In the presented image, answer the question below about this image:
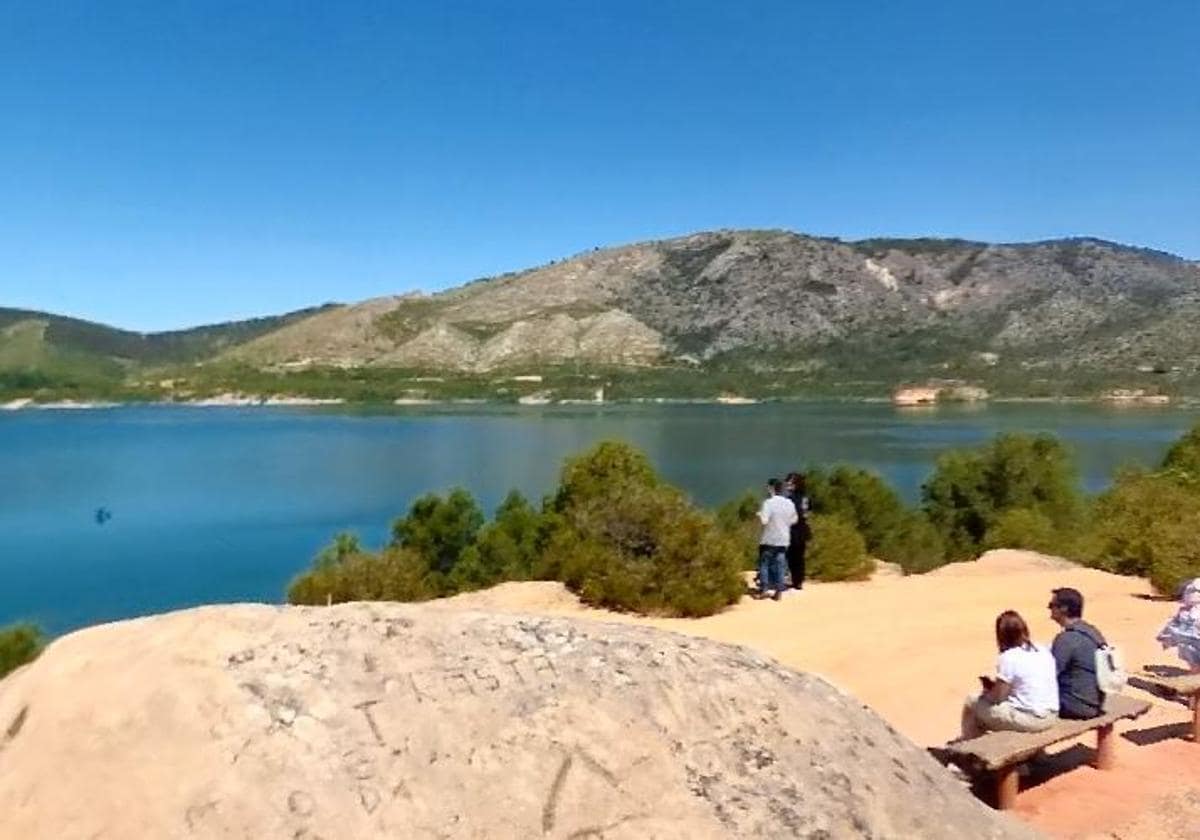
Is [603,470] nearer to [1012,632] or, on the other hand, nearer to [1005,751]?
[1012,632]

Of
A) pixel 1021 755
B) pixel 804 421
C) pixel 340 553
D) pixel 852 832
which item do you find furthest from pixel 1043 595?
pixel 804 421

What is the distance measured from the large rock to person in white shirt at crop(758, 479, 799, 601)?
941 centimetres

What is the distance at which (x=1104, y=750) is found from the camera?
7.30m

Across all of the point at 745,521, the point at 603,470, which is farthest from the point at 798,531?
the point at 745,521

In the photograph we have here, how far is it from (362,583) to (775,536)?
277 inches

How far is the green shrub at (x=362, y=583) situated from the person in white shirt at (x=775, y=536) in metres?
5.89

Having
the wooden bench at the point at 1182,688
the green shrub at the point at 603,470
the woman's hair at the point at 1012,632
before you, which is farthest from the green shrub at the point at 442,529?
the woman's hair at the point at 1012,632

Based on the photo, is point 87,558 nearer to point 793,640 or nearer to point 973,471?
point 973,471

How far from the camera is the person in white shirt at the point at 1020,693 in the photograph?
22.2ft

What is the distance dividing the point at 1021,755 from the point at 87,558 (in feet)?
139

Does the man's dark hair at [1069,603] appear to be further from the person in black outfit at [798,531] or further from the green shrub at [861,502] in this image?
Answer: the green shrub at [861,502]

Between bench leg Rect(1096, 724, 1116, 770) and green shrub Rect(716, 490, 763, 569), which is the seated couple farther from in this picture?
green shrub Rect(716, 490, 763, 569)

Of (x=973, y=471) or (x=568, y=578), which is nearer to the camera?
(x=568, y=578)

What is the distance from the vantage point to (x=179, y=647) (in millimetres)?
4316
